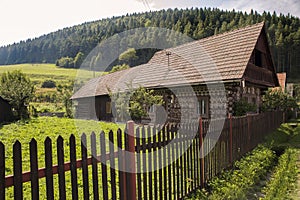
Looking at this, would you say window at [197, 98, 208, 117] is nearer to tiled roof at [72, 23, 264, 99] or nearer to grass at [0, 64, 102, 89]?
tiled roof at [72, 23, 264, 99]

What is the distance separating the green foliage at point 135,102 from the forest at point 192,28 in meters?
30.6

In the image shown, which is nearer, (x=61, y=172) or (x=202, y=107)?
(x=61, y=172)

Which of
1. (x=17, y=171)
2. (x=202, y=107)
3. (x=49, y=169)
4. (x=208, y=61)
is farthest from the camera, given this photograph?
(x=208, y=61)

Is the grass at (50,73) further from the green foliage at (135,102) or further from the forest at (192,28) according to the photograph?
the green foliage at (135,102)

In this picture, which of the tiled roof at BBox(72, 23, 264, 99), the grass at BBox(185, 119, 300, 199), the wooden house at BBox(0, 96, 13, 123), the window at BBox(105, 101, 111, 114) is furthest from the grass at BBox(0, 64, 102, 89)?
the grass at BBox(185, 119, 300, 199)

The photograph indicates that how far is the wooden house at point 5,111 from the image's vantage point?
22631 millimetres

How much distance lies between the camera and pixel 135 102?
1553 centimetres

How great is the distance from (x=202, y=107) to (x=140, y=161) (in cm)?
1043

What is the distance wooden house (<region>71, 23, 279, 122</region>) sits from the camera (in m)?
12.4

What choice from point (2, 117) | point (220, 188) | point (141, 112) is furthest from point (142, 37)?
→ point (220, 188)

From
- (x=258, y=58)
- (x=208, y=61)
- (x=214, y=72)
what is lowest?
(x=214, y=72)

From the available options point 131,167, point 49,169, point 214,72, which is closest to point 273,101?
point 214,72

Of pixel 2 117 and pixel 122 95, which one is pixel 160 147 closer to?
pixel 122 95

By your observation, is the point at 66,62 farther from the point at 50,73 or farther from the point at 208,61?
the point at 208,61
